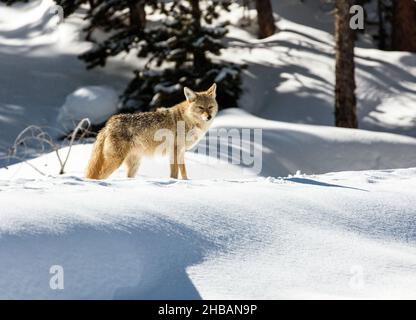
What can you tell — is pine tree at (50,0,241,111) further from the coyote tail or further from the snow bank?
the coyote tail

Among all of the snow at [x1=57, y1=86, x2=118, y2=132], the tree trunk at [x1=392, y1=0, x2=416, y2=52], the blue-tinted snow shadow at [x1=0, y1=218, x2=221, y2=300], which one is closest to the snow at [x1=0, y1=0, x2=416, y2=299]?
the blue-tinted snow shadow at [x1=0, y1=218, x2=221, y2=300]

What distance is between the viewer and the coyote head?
8866 millimetres

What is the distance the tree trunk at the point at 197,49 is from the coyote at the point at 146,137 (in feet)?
27.9

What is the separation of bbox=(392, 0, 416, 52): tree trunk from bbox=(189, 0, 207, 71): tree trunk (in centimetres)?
634

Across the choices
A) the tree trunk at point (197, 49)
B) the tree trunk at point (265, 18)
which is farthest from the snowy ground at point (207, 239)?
the tree trunk at point (265, 18)

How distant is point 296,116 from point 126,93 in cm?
463

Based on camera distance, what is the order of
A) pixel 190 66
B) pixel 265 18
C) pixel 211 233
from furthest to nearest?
pixel 265 18, pixel 190 66, pixel 211 233

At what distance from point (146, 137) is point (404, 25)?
1414 cm

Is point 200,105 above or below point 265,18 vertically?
below

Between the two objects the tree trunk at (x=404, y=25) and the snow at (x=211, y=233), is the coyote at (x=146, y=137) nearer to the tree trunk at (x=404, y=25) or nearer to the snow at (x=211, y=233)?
the snow at (x=211, y=233)

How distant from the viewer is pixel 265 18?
73.3 ft

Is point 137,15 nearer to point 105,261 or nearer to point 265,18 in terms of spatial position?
point 265,18

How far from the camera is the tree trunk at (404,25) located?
19.9m

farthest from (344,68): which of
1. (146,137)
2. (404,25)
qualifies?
(146,137)
